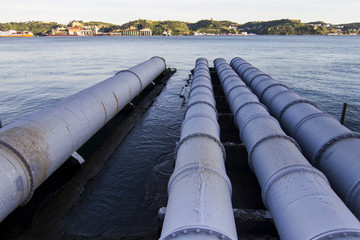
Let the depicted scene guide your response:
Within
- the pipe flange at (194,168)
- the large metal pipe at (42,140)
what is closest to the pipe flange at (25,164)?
the large metal pipe at (42,140)

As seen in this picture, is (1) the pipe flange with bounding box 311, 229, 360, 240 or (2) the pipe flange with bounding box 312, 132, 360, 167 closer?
(1) the pipe flange with bounding box 311, 229, 360, 240

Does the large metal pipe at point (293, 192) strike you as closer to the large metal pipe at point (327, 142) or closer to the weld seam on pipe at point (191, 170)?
the large metal pipe at point (327, 142)

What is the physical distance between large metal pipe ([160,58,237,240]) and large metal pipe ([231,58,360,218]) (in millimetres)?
3562

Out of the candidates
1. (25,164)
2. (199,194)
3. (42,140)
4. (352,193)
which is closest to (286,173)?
(352,193)

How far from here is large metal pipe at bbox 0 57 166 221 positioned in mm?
7160

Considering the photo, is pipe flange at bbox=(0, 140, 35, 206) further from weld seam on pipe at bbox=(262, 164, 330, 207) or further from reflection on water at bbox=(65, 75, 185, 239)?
weld seam on pipe at bbox=(262, 164, 330, 207)

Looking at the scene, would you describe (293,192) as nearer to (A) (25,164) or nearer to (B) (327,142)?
(B) (327,142)

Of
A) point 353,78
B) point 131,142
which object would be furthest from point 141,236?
point 353,78

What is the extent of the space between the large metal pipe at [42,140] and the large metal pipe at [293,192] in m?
7.23

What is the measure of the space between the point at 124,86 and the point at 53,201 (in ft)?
30.3

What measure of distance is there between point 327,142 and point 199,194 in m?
5.60

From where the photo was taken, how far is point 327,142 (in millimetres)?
8328

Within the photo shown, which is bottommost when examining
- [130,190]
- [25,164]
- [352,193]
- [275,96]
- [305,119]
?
[130,190]

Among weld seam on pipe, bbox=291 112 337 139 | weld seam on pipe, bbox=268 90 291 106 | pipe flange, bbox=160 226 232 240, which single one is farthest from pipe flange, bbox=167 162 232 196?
weld seam on pipe, bbox=268 90 291 106
